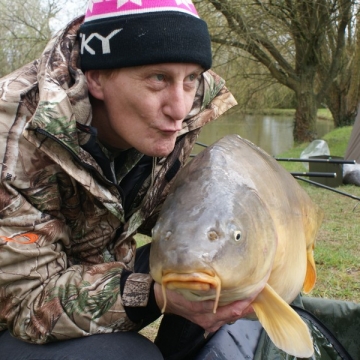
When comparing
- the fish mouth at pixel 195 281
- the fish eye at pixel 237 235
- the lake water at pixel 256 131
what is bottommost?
the lake water at pixel 256 131

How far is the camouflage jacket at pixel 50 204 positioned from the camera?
1.09m

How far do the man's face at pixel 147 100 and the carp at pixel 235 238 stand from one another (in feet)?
0.45

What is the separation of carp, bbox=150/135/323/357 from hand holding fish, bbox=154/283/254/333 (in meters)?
0.03

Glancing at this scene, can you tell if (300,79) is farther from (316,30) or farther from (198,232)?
(198,232)

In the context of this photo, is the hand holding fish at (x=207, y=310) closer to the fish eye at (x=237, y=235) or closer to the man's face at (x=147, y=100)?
the fish eye at (x=237, y=235)

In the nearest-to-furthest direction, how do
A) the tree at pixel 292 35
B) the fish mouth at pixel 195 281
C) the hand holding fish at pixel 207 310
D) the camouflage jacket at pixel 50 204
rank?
the fish mouth at pixel 195 281
the hand holding fish at pixel 207 310
the camouflage jacket at pixel 50 204
the tree at pixel 292 35

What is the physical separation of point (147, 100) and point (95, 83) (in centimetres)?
15

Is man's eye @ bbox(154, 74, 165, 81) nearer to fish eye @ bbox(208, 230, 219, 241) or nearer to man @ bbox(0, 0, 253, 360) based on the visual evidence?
man @ bbox(0, 0, 253, 360)

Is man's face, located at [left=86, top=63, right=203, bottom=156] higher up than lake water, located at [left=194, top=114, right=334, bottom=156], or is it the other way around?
man's face, located at [left=86, top=63, right=203, bottom=156]

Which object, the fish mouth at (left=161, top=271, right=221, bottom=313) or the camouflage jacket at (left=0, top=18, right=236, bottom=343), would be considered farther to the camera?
the camouflage jacket at (left=0, top=18, right=236, bottom=343)

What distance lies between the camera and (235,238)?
0.87 metres

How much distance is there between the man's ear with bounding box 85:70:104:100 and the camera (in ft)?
3.96

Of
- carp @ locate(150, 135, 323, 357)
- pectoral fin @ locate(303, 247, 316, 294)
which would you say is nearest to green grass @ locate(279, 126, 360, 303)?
pectoral fin @ locate(303, 247, 316, 294)

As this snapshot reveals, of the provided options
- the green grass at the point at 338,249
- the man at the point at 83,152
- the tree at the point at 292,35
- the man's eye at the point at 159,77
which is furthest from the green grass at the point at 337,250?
the tree at the point at 292,35
